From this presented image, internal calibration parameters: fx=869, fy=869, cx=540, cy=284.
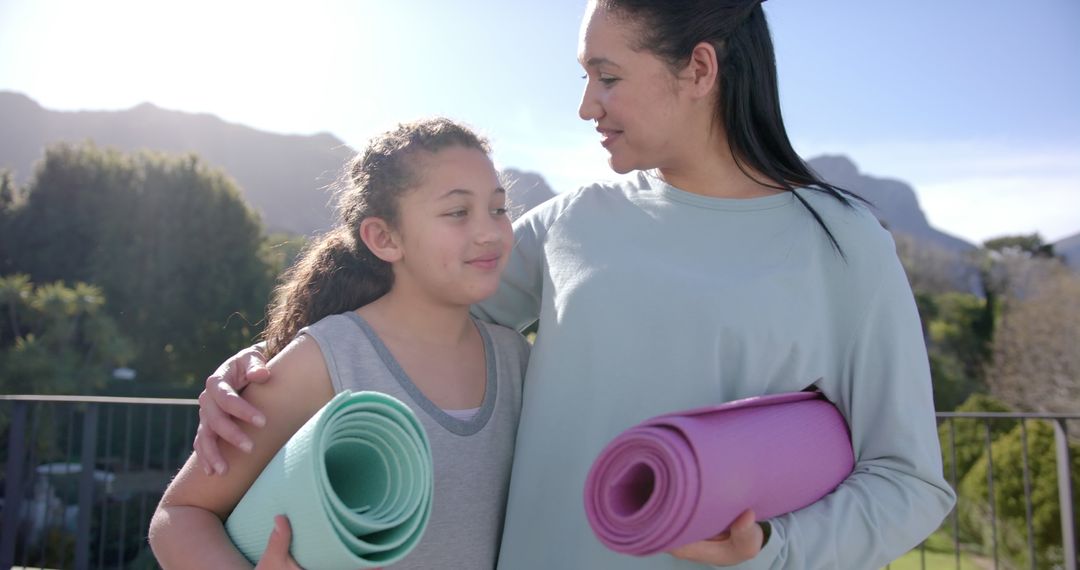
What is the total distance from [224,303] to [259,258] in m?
1.51

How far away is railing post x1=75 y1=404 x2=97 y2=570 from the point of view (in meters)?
4.61

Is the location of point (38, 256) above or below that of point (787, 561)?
below

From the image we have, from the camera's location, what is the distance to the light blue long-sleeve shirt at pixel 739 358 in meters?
1.36

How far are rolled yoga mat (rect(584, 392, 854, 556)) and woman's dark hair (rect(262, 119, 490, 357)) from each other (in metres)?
0.72

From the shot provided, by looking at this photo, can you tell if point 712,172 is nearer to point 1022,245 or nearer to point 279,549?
point 279,549

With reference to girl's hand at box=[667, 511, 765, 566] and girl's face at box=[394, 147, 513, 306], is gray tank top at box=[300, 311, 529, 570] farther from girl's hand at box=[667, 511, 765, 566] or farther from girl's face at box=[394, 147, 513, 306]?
girl's hand at box=[667, 511, 765, 566]

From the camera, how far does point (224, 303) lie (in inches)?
801

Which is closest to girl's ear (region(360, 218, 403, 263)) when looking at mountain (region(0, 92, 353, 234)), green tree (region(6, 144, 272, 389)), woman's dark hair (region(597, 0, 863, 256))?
woman's dark hair (region(597, 0, 863, 256))

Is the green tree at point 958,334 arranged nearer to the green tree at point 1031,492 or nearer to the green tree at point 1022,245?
the green tree at point 1022,245

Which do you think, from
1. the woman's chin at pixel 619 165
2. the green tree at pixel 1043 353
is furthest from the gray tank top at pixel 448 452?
the green tree at pixel 1043 353

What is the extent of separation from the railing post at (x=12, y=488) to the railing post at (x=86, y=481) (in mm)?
395

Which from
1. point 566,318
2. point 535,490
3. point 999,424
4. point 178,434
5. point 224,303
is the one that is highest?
point 566,318

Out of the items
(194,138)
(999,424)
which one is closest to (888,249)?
(999,424)

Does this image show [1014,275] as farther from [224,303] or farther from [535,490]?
[535,490]
